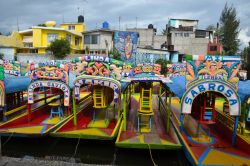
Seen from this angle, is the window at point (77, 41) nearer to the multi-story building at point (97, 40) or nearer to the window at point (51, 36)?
the multi-story building at point (97, 40)

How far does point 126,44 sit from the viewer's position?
36.4 m

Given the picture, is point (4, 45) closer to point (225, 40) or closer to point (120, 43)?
point (120, 43)

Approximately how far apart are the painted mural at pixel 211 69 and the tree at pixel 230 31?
43.0 meters

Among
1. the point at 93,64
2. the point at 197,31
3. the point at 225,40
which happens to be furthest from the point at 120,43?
the point at 93,64

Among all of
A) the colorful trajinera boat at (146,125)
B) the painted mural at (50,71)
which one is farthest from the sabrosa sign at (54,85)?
the colorful trajinera boat at (146,125)

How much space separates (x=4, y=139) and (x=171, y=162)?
21.5ft

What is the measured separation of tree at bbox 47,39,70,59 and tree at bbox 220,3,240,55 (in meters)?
32.3

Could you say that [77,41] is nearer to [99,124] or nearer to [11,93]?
[11,93]

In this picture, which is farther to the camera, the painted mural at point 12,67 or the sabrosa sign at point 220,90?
the painted mural at point 12,67

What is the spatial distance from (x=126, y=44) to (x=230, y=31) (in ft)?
82.3

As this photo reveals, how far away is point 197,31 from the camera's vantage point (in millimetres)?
43969

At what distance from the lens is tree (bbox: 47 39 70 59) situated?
3303cm

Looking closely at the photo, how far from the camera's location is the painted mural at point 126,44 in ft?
119

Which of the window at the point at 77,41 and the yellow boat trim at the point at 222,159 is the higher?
the window at the point at 77,41
